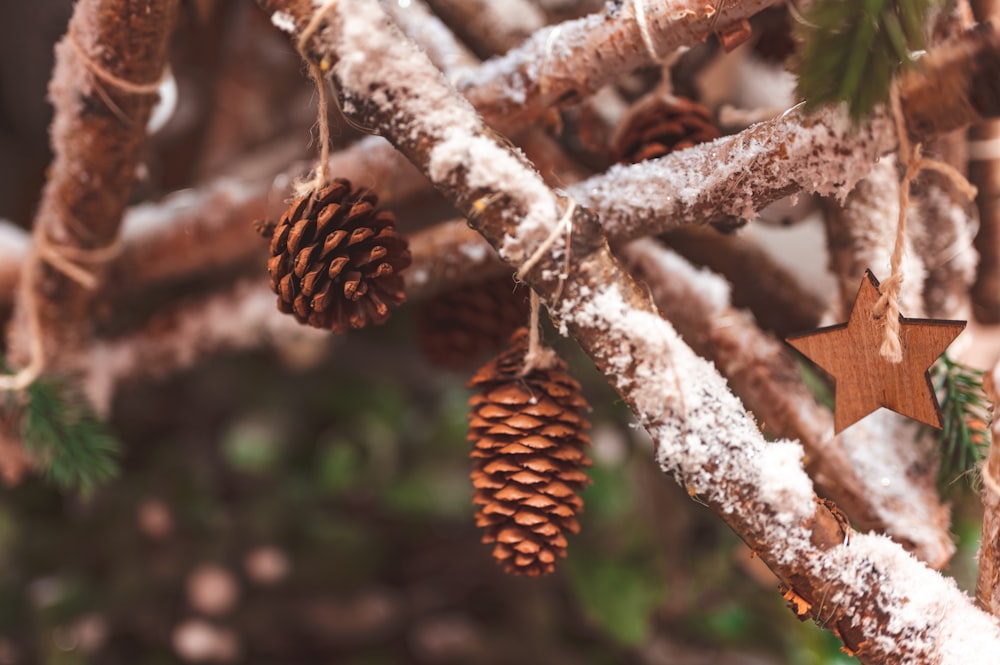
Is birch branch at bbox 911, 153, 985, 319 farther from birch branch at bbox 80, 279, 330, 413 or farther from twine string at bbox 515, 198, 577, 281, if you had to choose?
birch branch at bbox 80, 279, 330, 413

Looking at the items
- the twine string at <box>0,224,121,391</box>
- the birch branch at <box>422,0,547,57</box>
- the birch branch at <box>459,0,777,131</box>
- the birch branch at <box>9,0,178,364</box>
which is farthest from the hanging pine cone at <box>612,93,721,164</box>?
the twine string at <box>0,224,121,391</box>

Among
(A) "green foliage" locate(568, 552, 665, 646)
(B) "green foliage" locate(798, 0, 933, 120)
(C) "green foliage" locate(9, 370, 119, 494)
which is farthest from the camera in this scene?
(A) "green foliage" locate(568, 552, 665, 646)

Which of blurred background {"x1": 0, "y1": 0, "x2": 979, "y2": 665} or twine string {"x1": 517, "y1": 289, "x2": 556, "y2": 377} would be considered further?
blurred background {"x1": 0, "y1": 0, "x2": 979, "y2": 665}

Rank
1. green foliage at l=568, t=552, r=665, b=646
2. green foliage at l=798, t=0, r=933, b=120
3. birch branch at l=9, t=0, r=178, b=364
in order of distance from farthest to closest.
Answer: green foliage at l=568, t=552, r=665, b=646 → birch branch at l=9, t=0, r=178, b=364 → green foliage at l=798, t=0, r=933, b=120

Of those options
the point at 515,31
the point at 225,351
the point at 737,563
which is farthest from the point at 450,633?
the point at 515,31

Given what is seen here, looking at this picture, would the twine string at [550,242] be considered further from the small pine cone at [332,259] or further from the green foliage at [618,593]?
the green foliage at [618,593]

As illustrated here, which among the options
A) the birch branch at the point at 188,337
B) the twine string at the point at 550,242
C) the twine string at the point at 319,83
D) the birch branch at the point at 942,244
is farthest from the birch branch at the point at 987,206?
the birch branch at the point at 188,337

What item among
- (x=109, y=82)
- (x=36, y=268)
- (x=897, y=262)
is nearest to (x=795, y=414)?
(x=897, y=262)
